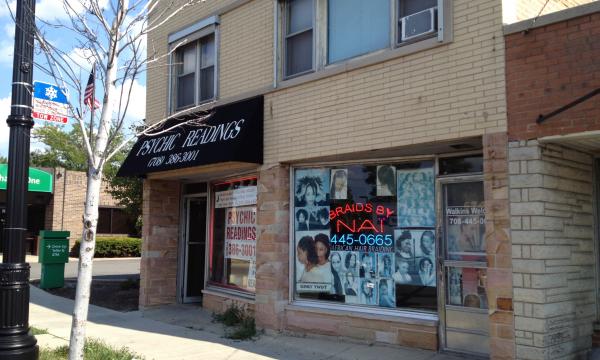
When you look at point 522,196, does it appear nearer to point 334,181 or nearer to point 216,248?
point 334,181

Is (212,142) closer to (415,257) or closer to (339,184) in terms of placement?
(339,184)

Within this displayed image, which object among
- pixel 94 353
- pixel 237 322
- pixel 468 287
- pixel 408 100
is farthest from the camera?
pixel 237 322

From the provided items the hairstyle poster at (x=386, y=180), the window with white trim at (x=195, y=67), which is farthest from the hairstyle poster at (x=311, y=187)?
the window with white trim at (x=195, y=67)

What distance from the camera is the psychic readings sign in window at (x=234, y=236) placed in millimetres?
9703

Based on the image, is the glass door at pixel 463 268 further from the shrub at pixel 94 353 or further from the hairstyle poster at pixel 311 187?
the shrub at pixel 94 353

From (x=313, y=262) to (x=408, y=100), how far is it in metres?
2.93

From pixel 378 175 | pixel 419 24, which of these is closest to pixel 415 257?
pixel 378 175

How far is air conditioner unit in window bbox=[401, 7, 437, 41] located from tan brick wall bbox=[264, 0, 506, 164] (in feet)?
1.06

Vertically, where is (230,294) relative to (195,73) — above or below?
below

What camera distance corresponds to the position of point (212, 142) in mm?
9117

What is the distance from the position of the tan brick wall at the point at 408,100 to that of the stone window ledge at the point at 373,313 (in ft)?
7.15

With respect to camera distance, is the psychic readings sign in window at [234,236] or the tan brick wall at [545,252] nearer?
the tan brick wall at [545,252]

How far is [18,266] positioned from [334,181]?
4.31 metres

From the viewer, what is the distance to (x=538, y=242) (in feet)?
18.9
